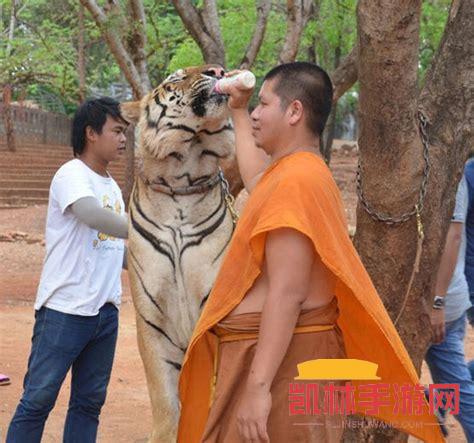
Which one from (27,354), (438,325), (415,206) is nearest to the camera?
(415,206)

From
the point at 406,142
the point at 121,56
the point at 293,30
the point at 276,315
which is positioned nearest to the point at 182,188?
the point at 406,142

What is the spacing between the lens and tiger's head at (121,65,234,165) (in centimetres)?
442

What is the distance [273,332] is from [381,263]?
149cm

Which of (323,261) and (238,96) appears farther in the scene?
(238,96)

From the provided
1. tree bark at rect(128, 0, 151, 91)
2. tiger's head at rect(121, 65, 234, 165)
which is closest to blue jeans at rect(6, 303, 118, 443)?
tiger's head at rect(121, 65, 234, 165)

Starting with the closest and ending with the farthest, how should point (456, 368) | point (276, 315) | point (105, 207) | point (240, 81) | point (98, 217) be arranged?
point (276, 315) < point (240, 81) < point (98, 217) < point (105, 207) < point (456, 368)

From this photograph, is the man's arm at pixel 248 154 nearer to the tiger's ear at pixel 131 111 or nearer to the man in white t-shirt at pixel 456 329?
the tiger's ear at pixel 131 111

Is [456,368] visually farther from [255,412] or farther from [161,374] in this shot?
[255,412]

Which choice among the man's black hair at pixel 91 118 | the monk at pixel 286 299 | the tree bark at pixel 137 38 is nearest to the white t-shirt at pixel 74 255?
the man's black hair at pixel 91 118

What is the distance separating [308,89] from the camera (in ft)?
10.9

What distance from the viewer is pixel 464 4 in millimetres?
4520

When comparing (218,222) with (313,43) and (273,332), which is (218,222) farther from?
(313,43)

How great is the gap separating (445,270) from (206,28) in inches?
211

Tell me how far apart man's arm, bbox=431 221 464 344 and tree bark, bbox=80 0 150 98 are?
5672mm
